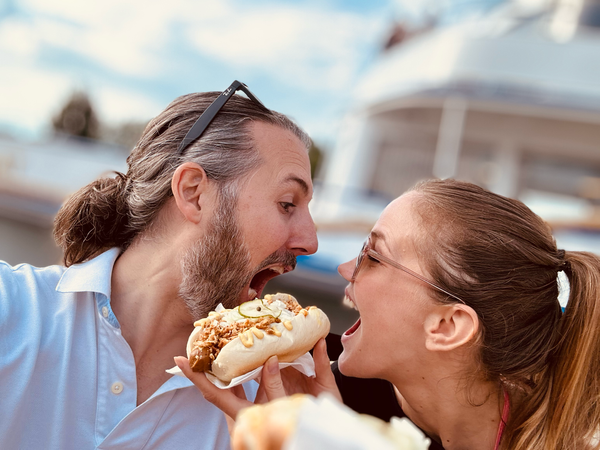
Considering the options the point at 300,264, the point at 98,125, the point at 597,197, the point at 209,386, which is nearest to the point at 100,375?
the point at 209,386

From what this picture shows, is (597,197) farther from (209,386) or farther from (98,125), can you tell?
(98,125)

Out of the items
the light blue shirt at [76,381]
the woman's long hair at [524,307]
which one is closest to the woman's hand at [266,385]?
the light blue shirt at [76,381]

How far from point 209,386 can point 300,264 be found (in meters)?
7.09

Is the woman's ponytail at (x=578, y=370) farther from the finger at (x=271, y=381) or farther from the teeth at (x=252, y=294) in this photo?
the teeth at (x=252, y=294)

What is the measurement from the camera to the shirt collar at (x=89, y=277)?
2.47m

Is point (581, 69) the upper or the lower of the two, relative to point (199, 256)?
upper

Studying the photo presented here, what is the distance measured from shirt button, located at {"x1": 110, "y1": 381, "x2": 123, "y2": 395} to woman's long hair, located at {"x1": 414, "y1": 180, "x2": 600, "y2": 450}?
148 centimetres

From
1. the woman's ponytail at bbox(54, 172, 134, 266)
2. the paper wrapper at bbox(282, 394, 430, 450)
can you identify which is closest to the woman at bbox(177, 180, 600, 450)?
the woman's ponytail at bbox(54, 172, 134, 266)

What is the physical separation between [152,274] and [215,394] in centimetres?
79

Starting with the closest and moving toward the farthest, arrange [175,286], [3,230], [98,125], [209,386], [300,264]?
1. [209,386]
2. [175,286]
3. [300,264]
4. [3,230]
5. [98,125]

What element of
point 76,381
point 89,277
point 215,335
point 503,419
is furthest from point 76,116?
point 503,419

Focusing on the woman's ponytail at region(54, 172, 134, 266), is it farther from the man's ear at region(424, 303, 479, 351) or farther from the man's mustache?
the man's ear at region(424, 303, 479, 351)

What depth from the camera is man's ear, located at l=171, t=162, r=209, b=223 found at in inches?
109

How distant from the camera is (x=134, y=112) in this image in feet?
128
